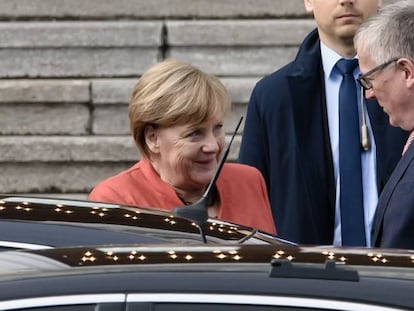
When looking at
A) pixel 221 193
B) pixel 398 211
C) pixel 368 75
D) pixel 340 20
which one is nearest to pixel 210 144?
pixel 221 193

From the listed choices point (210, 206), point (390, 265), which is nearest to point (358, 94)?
point (210, 206)

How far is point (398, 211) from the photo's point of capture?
4.93 meters

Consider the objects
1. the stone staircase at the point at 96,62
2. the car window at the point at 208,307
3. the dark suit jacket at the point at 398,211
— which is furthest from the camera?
the stone staircase at the point at 96,62

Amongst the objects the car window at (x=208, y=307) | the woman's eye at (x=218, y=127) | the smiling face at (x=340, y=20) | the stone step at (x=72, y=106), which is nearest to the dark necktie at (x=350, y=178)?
the smiling face at (x=340, y=20)

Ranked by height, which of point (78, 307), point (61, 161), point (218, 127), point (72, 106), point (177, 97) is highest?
point (177, 97)

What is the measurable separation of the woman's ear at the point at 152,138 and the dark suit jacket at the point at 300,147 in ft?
3.00

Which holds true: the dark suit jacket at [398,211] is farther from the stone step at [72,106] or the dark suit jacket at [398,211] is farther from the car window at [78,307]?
the stone step at [72,106]

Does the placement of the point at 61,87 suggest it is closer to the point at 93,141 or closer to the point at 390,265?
the point at 93,141

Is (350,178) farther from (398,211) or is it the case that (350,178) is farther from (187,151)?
(398,211)

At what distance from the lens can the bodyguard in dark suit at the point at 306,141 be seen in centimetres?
622

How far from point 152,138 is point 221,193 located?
32cm

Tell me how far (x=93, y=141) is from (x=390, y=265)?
6.19 metres

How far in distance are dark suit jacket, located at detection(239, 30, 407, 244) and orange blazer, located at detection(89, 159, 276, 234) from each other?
612 millimetres

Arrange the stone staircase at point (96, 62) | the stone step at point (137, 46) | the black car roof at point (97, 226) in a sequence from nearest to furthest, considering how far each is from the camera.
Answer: the black car roof at point (97, 226) → the stone staircase at point (96, 62) → the stone step at point (137, 46)
